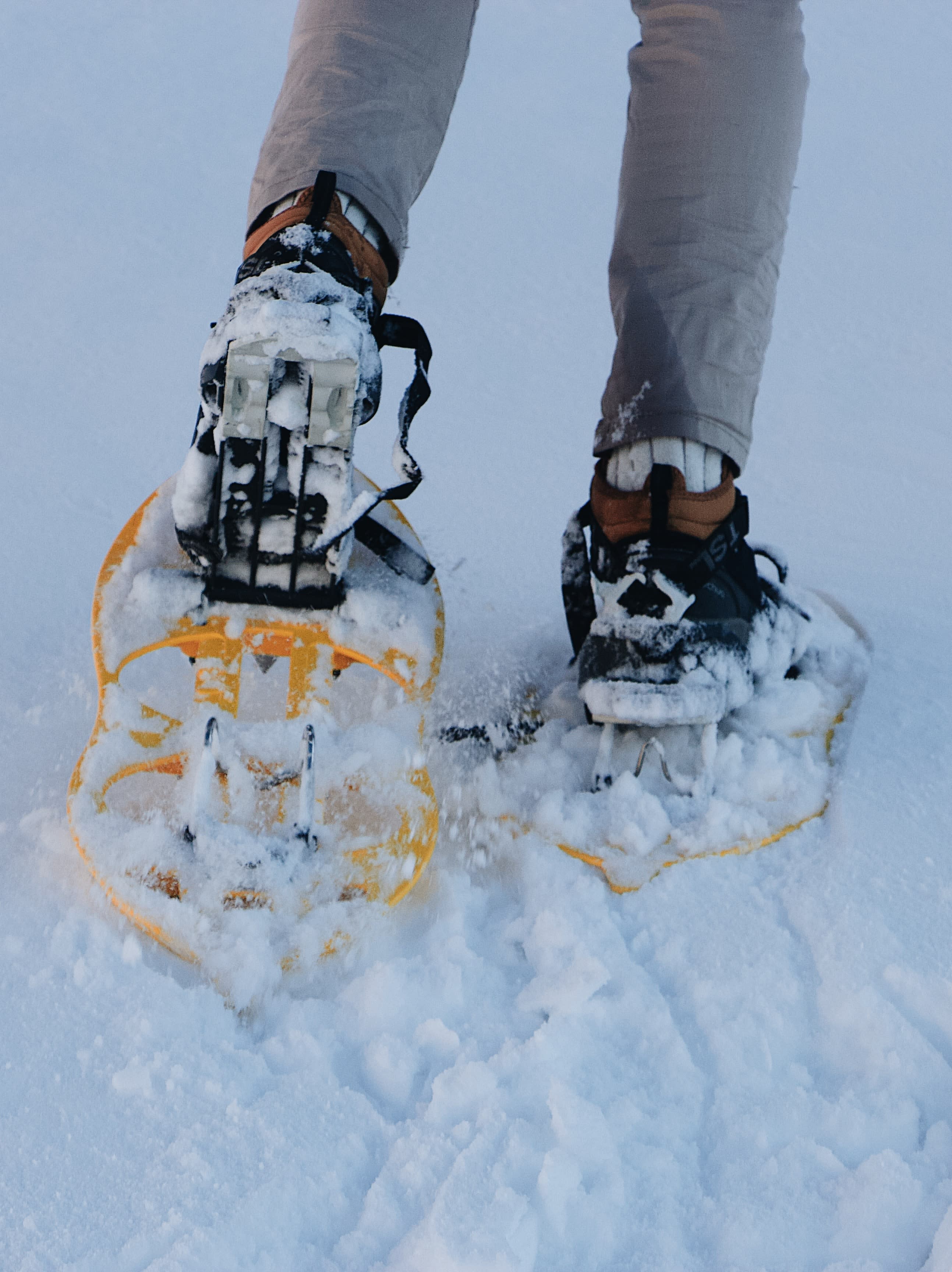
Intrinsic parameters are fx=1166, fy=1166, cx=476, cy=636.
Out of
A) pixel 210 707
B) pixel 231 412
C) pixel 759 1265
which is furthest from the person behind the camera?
pixel 210 707

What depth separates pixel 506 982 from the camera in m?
1.12

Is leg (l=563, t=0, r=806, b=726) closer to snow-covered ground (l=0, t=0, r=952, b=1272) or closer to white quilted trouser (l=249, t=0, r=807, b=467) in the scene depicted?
white quilted trouser (l=249, t=0, r=807, b=467)

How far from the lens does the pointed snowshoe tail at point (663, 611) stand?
1.38 metres

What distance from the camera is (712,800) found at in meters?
1.36

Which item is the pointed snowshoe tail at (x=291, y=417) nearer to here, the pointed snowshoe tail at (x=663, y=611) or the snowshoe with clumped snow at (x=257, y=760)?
the snowshoe with clumped snow at (x=257, y=760)

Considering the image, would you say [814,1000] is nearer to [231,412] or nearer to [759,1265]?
[759,1265]

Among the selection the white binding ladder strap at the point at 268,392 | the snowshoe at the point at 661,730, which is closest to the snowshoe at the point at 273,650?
the white binding ladder strap at the point at 268,392

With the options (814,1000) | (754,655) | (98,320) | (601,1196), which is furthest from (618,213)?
(98,320)

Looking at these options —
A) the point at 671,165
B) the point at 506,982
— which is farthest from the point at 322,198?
the point at 506,982

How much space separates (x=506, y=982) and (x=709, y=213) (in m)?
0.93

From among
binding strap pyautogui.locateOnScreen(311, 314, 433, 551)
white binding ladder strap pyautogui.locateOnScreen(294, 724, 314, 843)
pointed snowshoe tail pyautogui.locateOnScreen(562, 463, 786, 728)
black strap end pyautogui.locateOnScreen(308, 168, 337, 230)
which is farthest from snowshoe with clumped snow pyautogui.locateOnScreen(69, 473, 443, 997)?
black strap end pyautogui.locateOnScreen(308, 168, 337, 230)

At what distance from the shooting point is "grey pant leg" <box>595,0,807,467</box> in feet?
4.64

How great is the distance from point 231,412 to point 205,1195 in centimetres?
73

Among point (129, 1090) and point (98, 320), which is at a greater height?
point (98, 320)
